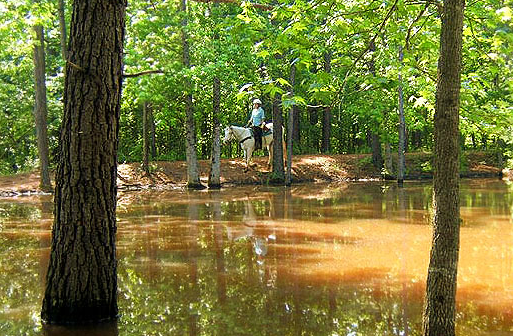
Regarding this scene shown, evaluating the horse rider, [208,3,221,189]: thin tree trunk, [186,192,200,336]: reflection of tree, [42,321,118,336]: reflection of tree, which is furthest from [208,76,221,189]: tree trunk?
[42,321,118,336]: reflection of tree

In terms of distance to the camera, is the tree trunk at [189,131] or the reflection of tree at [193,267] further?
the tree trunk at [189,131]

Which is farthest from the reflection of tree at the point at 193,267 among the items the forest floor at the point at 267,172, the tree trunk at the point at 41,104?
the forest floor at the point at 267,172

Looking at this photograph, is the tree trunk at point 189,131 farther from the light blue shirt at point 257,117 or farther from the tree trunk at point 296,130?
the tree trunk at point 296,130

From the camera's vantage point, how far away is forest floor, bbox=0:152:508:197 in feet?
69.9

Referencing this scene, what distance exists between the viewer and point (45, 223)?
415 inches

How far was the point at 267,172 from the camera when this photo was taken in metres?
23.9

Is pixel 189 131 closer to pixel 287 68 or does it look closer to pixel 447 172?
pixel 287 68

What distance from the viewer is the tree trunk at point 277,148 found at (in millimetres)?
21766

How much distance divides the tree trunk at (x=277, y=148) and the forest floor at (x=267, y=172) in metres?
1.09

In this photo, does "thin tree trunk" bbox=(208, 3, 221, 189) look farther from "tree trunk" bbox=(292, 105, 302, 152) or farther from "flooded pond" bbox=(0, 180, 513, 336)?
"tree trunk" bbox=(292, 105, 302, 152)

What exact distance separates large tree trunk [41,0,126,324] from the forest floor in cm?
1653

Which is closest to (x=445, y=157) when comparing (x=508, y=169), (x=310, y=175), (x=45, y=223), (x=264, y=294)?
(x=264, y=294)

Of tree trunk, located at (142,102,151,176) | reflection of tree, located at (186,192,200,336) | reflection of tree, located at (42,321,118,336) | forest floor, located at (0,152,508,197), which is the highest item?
tree trunk, located at (142,102,151,176)

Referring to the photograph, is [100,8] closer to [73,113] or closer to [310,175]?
[73,113]
